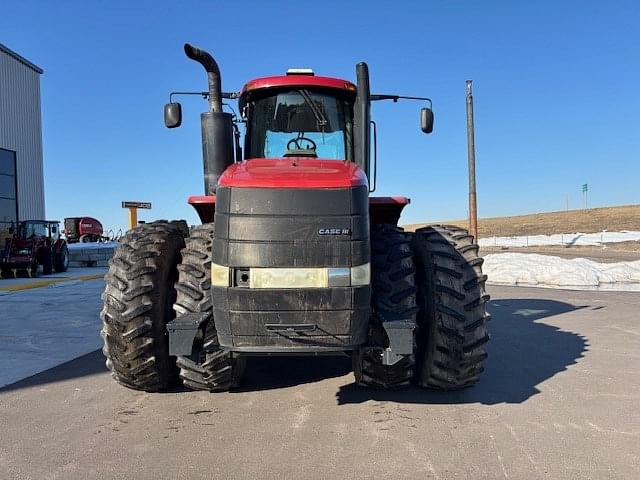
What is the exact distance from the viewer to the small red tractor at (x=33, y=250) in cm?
1855

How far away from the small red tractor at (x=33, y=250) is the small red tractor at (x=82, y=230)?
19.2 m

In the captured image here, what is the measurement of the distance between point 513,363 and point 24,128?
26.2m

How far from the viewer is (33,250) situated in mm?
19047

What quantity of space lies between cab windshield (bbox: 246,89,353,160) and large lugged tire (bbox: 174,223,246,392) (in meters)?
1.27

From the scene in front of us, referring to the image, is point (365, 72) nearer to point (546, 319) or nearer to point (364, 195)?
point (364, 195)

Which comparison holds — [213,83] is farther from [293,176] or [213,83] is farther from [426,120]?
[426,120]

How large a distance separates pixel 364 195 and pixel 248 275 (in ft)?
3.16

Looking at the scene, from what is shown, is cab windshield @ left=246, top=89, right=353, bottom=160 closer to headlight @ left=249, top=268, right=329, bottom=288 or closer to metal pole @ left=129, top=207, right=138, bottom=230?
headlight @ left=249, top=268, right=329, bottom=288

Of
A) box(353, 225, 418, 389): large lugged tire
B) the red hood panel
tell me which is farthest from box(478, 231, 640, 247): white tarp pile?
the red hood panel

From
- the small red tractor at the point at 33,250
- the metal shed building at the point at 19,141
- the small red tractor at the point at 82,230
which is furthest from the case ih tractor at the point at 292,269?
the small red tractor at the point at 82,230

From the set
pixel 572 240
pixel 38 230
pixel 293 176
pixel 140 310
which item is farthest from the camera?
pixel 572 240

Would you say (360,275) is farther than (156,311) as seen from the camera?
No

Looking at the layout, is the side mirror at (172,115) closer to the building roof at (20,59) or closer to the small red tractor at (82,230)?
the building roof at (20,59)

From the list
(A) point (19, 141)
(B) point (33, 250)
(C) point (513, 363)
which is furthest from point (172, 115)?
(A) point (19, 141)
